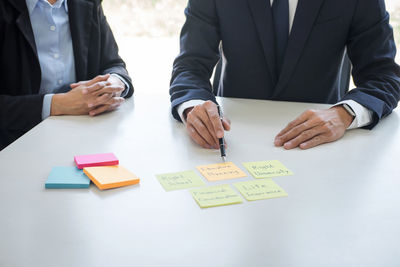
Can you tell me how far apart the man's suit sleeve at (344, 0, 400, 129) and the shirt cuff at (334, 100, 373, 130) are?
0.41ft

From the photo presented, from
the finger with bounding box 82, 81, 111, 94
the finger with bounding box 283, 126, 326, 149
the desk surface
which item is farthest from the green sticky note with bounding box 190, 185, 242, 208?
the finger with bounding box 82, 81, 111, 94

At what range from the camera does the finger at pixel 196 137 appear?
1188mm

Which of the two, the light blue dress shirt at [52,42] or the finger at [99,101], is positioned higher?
the light blue dress shirt at [52,42]

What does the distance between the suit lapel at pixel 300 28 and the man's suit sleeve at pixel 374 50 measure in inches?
6.3

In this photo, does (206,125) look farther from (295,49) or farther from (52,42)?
(52,42)

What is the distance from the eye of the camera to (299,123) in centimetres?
→ 128

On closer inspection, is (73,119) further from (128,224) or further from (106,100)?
(128,224)

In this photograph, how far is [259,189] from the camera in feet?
3.15

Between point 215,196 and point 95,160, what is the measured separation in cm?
32

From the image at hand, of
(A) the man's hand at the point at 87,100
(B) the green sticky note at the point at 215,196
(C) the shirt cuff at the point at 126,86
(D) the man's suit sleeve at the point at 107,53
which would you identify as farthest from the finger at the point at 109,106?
(B) the green sticky note at the point at 215,196

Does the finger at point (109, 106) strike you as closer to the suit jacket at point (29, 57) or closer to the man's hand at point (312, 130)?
the suit jacket at point (29, 57)

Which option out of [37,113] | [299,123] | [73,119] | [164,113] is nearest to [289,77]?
[299,123]

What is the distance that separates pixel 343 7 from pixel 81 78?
1.04 meters

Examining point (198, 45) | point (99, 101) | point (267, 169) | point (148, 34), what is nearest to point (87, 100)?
point (99, 101)
